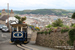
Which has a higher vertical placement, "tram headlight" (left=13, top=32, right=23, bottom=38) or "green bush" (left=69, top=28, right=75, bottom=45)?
"green bush" (left=69, top=28, right=75, bottom=45)

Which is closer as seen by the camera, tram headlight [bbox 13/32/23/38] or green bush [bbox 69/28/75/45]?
green bush [bbox 69/28/75/45]

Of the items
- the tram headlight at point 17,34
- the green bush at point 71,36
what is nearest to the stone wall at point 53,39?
the green bush at point 71,36

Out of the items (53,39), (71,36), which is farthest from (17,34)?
(71,36)

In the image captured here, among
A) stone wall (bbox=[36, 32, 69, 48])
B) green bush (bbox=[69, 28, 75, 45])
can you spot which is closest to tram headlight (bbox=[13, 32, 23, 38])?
stone wall (bbox=[36, 32, 69, 48])

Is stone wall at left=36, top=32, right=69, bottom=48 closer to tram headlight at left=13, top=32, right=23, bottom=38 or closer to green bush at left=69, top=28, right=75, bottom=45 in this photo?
green bush at left=69, top=28, right=75, bottom=45

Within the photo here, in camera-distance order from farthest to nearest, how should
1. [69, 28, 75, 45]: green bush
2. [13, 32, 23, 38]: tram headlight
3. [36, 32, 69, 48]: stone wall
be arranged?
1. [13, 32, 23, 38]: tram headlight
2. [36, 32, 69, 48]: stone wall
3. [69, 28, 75, 45]: green bush

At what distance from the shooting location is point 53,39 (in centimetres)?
2150

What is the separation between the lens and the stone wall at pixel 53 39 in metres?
18.8

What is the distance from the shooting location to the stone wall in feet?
61.6

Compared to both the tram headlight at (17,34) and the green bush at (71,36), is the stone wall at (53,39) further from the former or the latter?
the tram headlight at (17,34)

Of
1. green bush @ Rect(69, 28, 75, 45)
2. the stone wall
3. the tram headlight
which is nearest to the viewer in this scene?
green bush @ Rect(69, 28, 75, 45)

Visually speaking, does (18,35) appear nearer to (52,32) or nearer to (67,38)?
(52,32)

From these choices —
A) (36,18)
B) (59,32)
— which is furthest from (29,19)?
(59,32)

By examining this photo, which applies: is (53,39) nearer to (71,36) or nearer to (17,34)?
(71,36)
